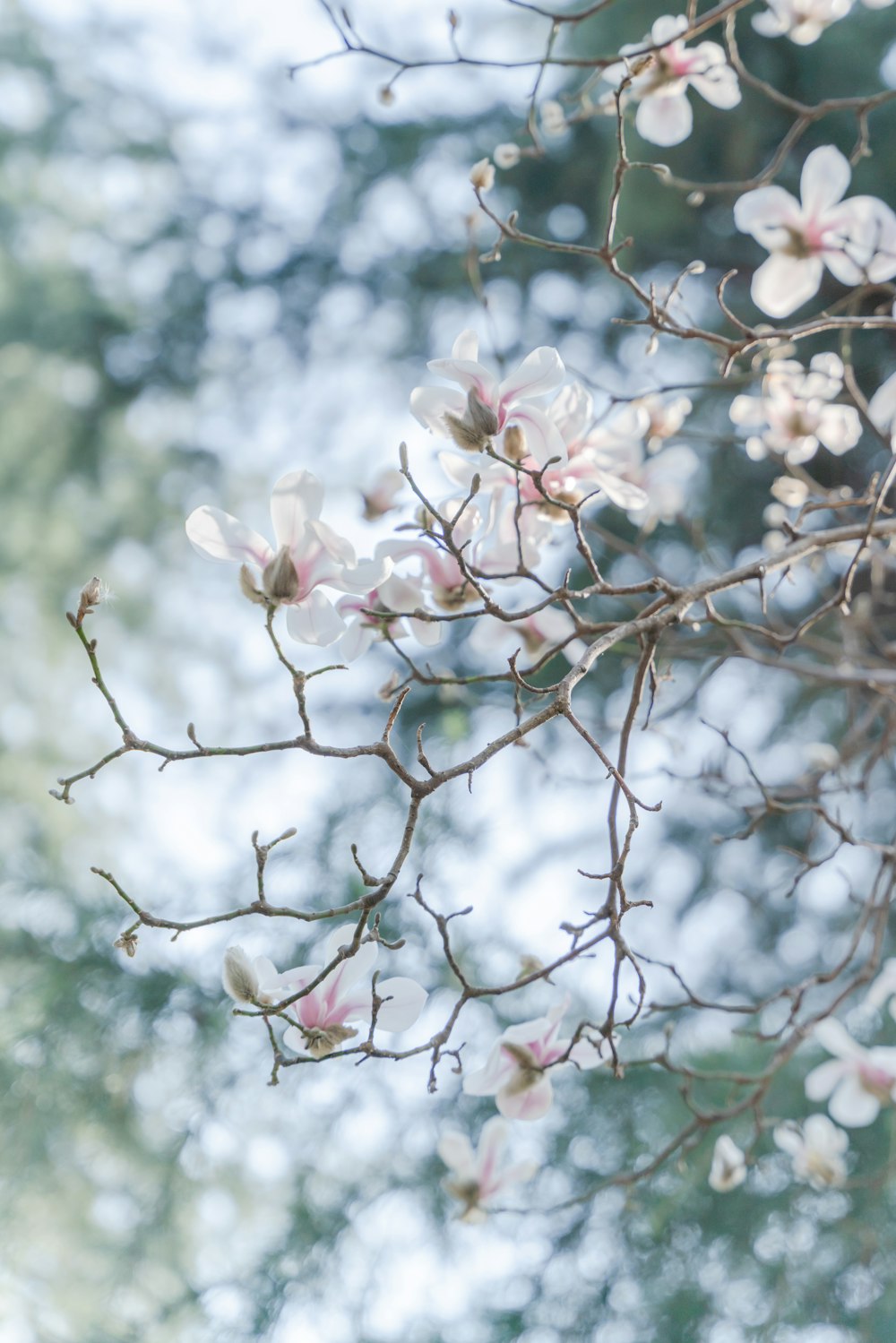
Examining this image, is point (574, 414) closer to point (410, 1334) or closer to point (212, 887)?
point (212, 887)

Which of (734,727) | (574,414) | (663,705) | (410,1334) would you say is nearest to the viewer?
(574,414)

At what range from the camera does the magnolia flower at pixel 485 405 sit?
0.56 meters

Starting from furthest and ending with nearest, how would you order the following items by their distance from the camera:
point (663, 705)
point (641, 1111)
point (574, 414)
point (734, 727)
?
point (734, 727) < point (663, 705) < point (641, 1111) < point (574, 414)

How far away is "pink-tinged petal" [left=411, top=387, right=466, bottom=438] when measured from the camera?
574mm

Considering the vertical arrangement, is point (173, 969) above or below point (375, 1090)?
above

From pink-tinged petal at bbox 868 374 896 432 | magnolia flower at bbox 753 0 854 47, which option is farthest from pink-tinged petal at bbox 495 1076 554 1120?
magnolia flower at bbox 753 0 854 47

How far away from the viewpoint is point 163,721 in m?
1.95

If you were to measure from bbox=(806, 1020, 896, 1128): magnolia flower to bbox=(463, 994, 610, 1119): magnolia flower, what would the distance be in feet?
1.14

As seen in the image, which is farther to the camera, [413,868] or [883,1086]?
[413,868]

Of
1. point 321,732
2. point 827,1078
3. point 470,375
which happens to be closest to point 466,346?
point 470,375

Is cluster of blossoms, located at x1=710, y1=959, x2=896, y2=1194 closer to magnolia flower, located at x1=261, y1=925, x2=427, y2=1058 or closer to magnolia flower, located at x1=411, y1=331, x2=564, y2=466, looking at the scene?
magnolia flower, located at x1=261, y1=925, x2=427, y2=1058

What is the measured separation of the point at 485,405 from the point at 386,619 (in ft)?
0.43

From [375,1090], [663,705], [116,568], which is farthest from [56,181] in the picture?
[375,1090]

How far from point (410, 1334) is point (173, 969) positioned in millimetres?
439
